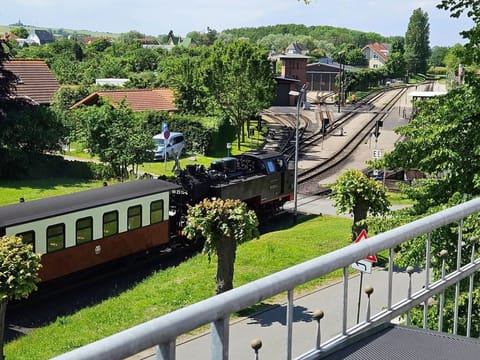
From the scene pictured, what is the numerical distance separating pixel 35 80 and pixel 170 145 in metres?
13.9

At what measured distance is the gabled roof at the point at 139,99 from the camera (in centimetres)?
4791

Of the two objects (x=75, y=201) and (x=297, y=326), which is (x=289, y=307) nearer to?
(x=297, y=326)

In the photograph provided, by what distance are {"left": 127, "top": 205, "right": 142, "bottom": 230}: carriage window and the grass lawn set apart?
1544 mm

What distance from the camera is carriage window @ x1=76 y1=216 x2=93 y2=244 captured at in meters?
16.8

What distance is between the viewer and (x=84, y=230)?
17031 mm

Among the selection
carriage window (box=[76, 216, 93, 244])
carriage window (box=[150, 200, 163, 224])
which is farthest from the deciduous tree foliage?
carriage window (box=[150, 200, 163, 224])

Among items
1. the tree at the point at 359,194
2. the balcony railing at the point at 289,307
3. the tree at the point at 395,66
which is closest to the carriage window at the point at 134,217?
the tree at the point at 359,194

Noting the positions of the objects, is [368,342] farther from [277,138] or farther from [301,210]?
[277,138]

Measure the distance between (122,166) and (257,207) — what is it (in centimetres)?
1113

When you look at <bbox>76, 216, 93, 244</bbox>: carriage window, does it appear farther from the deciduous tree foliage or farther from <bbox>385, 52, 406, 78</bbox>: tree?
<bbox>385, 52, 406, 78</bbox>: tree

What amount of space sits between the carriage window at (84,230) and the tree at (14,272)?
4.26 meters

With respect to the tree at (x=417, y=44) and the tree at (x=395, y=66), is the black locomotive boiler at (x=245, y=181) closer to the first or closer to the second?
the tree at (x=395, y=66)

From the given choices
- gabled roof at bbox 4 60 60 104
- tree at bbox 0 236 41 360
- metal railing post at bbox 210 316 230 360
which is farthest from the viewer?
gabled roof at bbox 4 60 60 104

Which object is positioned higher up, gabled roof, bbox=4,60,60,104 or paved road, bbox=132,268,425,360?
gabled roof, bbox=4,60,60,104
